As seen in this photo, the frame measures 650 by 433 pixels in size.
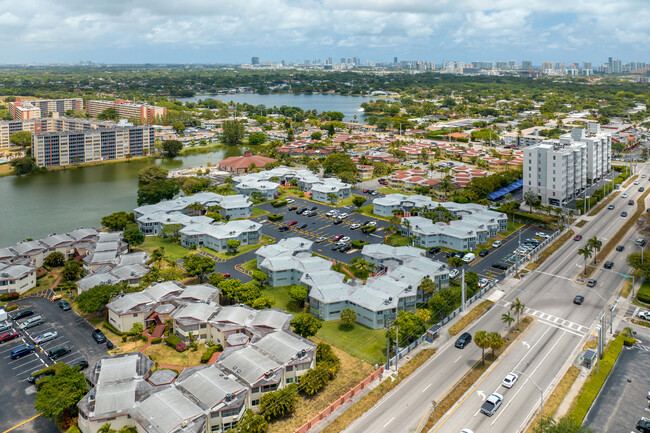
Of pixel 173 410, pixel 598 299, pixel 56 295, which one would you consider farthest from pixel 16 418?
pixel 598 299

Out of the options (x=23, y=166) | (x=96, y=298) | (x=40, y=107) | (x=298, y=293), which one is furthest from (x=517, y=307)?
(x=40, y=107)

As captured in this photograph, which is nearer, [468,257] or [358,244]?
[468,257]

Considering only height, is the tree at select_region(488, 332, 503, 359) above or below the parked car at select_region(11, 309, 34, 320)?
above

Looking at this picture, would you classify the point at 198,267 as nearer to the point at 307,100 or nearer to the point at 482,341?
the point at 482,341

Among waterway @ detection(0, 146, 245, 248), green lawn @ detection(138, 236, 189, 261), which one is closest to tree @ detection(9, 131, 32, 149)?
waterway @ detection(0, 146, 245, 248)

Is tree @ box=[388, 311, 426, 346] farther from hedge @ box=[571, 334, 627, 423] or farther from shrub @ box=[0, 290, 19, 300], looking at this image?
shrub @ box=[0, 290, 19, 300]

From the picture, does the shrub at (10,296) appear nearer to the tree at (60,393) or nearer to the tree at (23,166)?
the tree at (60,393)
